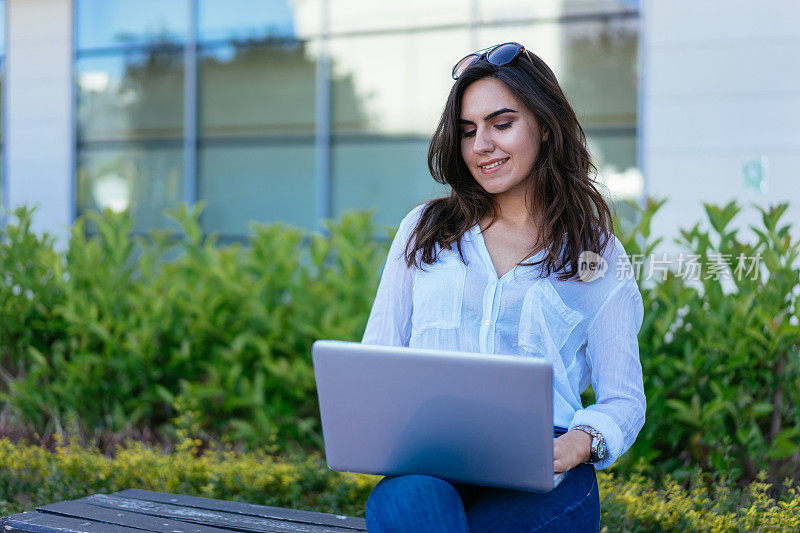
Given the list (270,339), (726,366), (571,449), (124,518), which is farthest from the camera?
(270,339)

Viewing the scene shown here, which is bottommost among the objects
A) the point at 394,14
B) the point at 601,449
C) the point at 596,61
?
the point at 601,449

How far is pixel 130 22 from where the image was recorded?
8164mm

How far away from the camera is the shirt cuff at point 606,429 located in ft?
5.91

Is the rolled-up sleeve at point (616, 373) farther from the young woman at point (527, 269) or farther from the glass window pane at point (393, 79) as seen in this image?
the glass window pane at point (393, 79)

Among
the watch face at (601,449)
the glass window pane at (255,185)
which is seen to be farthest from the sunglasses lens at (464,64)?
the glass window pane at (255,185)

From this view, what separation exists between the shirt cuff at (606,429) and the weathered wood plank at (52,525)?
4.06 feet

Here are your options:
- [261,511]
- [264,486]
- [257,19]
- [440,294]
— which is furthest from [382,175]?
[440,294]

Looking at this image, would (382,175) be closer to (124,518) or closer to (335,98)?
(335,98)

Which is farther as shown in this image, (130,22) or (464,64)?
(130,22)

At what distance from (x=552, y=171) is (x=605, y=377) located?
1.75 feet

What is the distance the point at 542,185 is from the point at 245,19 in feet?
20.7

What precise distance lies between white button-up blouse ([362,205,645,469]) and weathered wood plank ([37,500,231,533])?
0.78 m

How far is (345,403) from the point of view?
164 centimetres

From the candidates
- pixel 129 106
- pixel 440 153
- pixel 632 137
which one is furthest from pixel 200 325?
pixel 129 106
